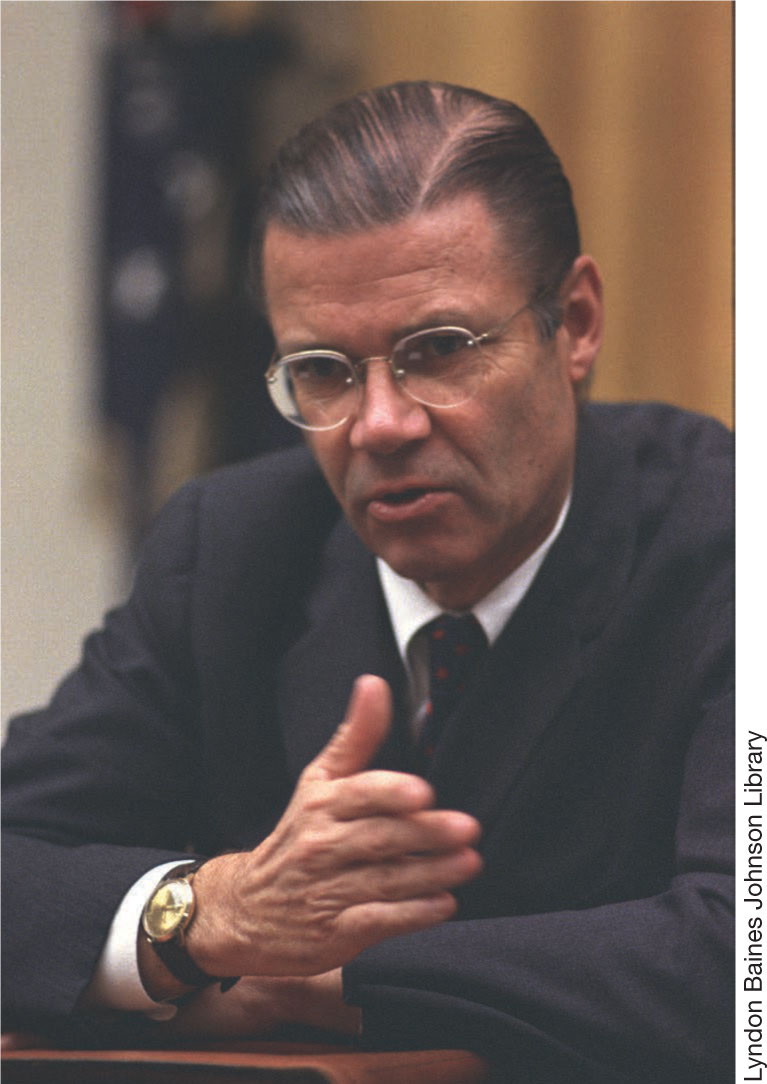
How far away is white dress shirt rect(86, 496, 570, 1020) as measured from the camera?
153cm

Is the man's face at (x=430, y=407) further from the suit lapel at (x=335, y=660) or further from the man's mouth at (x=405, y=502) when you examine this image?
the suit lapel at (x=335, y=660)

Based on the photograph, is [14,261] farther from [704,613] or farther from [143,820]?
[704,613]

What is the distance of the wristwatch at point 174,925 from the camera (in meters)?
1.46

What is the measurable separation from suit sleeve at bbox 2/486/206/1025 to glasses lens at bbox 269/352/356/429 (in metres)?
0.34

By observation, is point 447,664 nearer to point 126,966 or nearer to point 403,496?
point 403,496

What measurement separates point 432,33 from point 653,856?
8.56 ft

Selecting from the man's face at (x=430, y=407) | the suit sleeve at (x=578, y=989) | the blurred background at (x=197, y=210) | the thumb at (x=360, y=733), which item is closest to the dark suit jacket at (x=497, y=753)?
the suit sleeve at (x=578, y=989)

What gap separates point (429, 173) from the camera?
1580 millimetres

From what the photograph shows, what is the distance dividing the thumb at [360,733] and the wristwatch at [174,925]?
295 millimetres

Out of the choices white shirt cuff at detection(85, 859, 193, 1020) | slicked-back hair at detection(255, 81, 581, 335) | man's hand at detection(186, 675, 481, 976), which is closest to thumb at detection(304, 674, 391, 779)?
man's hand at detection(186, 675, 481, 976)

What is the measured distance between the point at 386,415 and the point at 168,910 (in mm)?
605

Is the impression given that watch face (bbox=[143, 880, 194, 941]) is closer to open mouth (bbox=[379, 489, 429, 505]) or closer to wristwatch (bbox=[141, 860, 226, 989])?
wristwatch (bbox=[141, 860, 226, 989])

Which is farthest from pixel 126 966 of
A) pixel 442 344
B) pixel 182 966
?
pixel 442 344

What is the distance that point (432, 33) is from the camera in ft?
11.6
